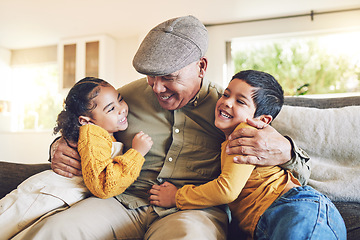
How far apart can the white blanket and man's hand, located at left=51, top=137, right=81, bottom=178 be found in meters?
0.88

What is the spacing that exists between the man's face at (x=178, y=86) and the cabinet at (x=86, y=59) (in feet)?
12.8

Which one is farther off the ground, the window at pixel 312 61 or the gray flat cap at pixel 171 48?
the window at pixel 312 61

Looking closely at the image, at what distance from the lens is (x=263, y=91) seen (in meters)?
1.19

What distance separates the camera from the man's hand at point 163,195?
1.24 meters

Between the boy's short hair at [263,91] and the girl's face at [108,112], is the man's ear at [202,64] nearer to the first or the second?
the boy's short hair at [263,91]

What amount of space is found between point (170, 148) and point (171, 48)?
413 millimetres

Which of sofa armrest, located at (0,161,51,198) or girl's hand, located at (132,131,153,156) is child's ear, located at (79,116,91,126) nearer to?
girl's hand, located at (132,131,153,156)

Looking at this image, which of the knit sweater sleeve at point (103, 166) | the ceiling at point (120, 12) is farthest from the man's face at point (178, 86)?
the ceiling at point (120, 12)

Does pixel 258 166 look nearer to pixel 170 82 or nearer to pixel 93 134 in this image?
pixel 170 82

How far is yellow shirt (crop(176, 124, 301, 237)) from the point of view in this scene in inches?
41.5

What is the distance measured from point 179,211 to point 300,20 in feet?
Answer: 13.3

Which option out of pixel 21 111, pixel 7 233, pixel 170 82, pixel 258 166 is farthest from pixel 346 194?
pixel 21 111

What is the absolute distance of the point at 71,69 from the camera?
5332 millimetres

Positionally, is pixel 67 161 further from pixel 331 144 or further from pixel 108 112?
pixel 331 144
